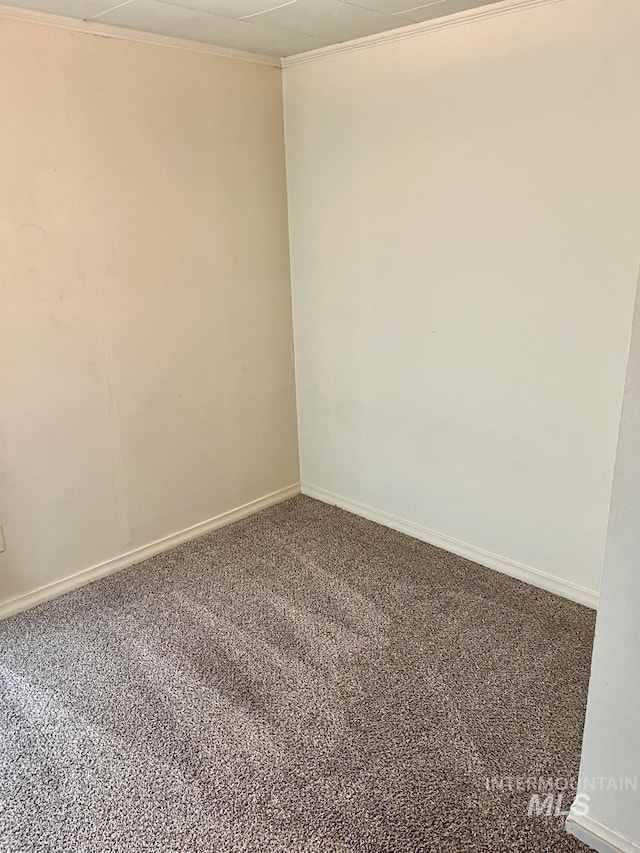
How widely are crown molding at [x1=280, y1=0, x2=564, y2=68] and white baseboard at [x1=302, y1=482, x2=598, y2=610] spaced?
2108 mm

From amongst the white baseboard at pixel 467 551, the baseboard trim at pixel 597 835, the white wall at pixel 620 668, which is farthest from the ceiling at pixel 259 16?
the baseboard trim at pixel 597 835

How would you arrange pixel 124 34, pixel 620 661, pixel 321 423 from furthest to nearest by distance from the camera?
pixel 321 423
pixel 124 34
pixel 620 661

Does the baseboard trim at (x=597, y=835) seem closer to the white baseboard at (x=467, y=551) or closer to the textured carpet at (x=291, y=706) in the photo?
the textured carpet at (x=291, y=706)

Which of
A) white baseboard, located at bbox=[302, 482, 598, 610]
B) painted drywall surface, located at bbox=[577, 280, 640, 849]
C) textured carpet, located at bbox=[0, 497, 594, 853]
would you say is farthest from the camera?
white baseboard, located at bbox=[302, 482, 598, 610]

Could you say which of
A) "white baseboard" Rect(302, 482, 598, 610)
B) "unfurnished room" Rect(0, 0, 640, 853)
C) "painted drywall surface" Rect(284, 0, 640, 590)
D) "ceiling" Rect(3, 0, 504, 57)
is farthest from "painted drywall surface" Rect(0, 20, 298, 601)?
"white baseboard" Rect(302, 482, 598, 610)

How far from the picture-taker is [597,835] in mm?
1549

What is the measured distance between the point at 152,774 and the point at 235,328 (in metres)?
1.98

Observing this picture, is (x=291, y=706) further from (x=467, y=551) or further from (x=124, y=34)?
(x=124, y=34)

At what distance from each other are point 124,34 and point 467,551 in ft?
8.47

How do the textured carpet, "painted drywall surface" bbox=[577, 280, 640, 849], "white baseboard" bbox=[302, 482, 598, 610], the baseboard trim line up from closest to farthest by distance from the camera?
"painted drywall surface" bbox=[577, 280, 640, 849]
the baseboard trim
the textured carpet
"white baseboard" bbox=[302, 482, 598, 610]

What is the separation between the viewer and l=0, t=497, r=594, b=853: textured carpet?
1642 mm

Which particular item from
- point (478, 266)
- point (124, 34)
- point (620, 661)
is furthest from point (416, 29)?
point (620, 661)

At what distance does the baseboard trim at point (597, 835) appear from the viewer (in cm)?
151

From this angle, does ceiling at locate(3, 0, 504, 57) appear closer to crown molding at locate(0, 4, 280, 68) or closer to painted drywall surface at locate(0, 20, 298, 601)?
crown molding at locate(0, 4, 280, 68)
